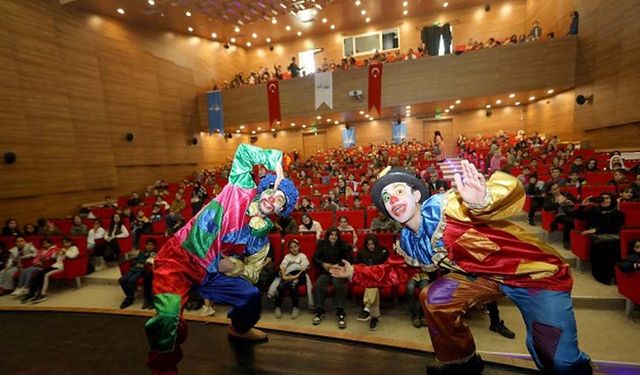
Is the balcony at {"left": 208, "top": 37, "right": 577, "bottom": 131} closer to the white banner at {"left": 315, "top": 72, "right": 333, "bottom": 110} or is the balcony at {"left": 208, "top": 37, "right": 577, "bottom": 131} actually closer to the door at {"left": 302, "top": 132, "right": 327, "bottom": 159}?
the white banner at {"left": 315, "top": 72, "right": 333, "bottom": 110}

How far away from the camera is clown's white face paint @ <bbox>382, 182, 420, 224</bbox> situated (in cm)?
179

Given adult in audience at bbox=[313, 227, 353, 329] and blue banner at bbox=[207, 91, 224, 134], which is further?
blue banner at bbox=[207, 91, 224, 134]

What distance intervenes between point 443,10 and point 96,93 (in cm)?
1557

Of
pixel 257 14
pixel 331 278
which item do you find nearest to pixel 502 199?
pixel 331 278

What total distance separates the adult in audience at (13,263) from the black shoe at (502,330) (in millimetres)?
6925

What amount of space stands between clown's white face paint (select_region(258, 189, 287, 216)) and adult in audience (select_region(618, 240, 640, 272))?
11.1ft

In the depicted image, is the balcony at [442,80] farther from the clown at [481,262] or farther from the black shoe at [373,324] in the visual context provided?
the clown at [481,262]

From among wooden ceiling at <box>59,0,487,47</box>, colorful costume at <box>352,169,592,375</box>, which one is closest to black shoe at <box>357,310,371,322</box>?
colorful costume at <box>352,169,592,375</box>

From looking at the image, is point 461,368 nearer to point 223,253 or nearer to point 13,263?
point 223,253

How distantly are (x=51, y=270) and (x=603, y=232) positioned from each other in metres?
7.92

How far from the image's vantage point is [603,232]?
12.2 feet

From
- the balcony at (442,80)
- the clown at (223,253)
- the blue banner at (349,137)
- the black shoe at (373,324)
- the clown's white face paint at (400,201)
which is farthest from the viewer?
the blue banner at (349,137)

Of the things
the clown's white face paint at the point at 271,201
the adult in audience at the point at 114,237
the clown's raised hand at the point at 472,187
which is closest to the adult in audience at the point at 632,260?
the clown's raised hand at the point at 472,187

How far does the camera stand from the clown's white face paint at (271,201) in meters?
2.32
